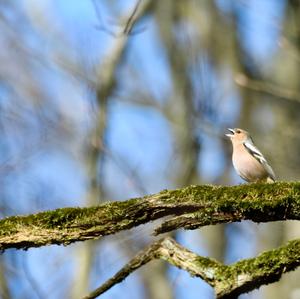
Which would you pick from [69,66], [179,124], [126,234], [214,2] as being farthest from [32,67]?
[126,234]

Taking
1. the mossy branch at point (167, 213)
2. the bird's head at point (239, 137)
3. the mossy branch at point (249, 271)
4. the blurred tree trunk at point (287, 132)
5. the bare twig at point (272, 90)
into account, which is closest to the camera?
the mossy branch at point (249, 271)

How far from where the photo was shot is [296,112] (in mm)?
12883

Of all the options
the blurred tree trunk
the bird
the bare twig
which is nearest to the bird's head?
the bird

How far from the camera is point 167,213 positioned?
3531mm

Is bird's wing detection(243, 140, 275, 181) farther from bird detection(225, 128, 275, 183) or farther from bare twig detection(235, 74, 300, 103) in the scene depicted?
bare twig detection(235, 74, 300, 103)

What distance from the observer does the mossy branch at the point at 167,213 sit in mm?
3445

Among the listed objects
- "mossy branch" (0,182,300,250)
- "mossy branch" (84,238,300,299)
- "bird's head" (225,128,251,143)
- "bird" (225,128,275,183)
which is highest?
"bird's head" (225,128,251,143)

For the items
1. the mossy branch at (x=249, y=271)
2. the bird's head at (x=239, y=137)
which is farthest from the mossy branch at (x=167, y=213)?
the bird's head at (x=239, y=137)

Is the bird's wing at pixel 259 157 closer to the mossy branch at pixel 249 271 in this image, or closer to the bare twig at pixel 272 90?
the bare twig at pixel 272 90

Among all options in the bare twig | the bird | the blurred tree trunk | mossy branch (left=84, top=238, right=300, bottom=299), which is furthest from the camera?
the blurred tree trunk

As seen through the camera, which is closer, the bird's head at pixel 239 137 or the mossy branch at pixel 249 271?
the mossy branch at pixel 249 271

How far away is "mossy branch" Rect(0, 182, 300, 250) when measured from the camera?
3.45 meters

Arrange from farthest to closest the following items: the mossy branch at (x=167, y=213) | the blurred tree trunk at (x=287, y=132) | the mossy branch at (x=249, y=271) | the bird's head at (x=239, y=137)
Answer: the blurred tree trunk at (x=287, y=132)
the bird's head at (x=239, y=137)
the mossy branch at (x=167, y=213)
the mossy branch at (x=249, y=271)

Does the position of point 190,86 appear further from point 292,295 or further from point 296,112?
point 292,295
